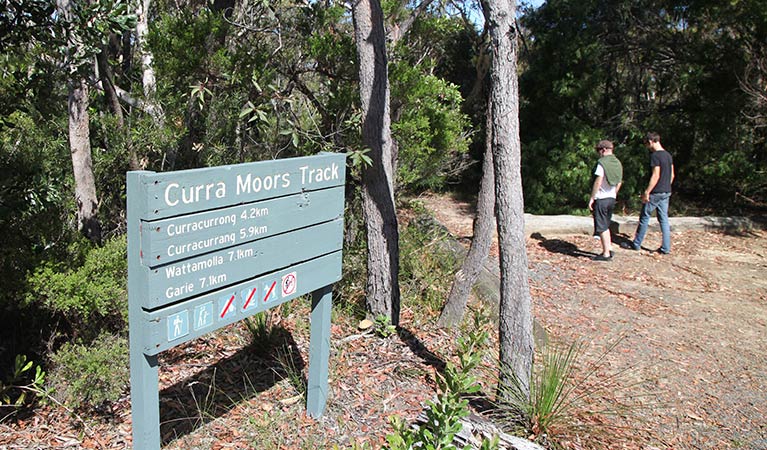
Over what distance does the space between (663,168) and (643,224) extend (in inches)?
35.0

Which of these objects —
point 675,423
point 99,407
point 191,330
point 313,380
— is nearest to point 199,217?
point 191,330

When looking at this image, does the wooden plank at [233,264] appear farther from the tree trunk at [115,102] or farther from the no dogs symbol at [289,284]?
the tree trunk at [115,102]

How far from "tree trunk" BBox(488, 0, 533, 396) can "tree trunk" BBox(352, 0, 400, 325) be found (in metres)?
1.33

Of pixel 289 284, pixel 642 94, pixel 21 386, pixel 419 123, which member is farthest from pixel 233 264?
pixel 642 94

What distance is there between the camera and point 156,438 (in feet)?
11.0

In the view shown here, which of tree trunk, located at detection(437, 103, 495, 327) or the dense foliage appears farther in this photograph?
the dense foliage

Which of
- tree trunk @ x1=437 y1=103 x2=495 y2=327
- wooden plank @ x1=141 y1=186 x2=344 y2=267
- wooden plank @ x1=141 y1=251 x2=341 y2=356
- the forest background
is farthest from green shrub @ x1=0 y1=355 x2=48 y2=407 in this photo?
tree trunk @ x1=437 y1=103 x2=495 y2=327

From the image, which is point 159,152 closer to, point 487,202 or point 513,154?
point 487,202

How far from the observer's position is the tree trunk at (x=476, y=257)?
19.1ft

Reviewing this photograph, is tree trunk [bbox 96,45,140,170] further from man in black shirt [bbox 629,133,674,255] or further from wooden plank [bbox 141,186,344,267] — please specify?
man in black shirt [bbox 629,133,674,255]

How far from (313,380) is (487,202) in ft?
7.94

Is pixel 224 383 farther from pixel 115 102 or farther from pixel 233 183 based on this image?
pixel 115 102

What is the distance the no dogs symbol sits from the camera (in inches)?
155

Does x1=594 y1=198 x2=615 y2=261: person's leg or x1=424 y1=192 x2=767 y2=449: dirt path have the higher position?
x1=594 y1=198 x2=615 y2=261: person's leg
